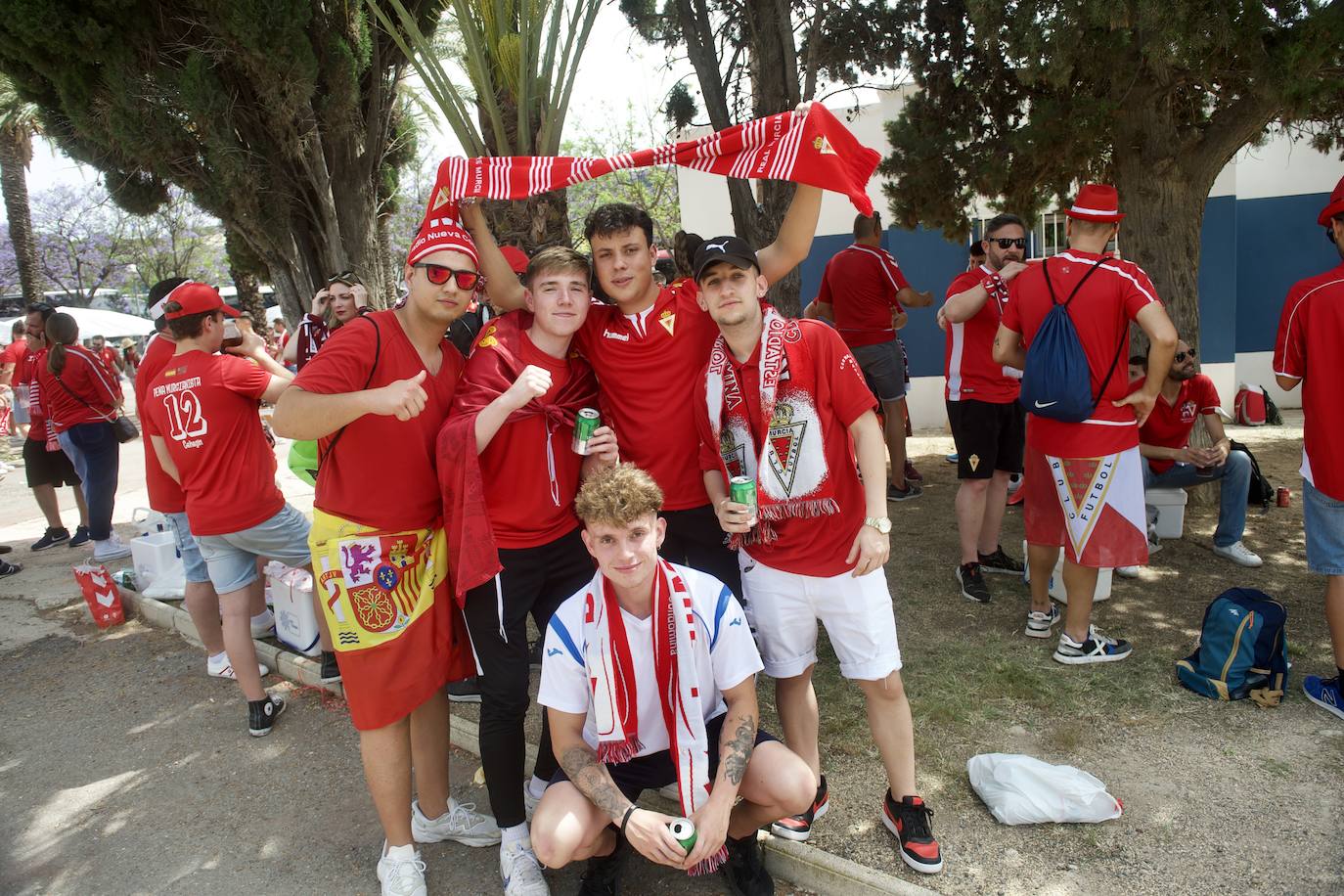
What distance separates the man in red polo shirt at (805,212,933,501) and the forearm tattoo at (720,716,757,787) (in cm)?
477

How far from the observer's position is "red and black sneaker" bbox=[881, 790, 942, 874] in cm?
273

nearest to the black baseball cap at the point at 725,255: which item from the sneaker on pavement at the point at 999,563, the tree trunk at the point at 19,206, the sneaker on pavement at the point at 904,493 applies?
the sneaker on pavement at the point at 999,563

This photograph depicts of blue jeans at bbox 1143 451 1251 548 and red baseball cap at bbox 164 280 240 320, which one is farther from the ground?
red baseball cap at bbox 164 280 240 320

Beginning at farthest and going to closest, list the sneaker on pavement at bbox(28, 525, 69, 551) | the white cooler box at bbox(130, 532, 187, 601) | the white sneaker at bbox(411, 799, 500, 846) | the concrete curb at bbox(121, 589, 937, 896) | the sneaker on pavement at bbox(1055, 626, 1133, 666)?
the sneaker on pavement at bbox(28, 525, 69, 551) → the white cooler box at bbox(130, 532, 187, 601) → the sneaker on pavement at bbox(1055, 626, 1133, 666) → the white sneaker at bbox(411, 799, 500, 846) → the concrete curb at bbox(121, 589, 937, 896)

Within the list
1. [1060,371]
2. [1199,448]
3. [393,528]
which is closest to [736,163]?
[1060,371]

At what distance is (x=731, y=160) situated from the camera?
131 inches

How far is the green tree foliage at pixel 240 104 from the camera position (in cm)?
671

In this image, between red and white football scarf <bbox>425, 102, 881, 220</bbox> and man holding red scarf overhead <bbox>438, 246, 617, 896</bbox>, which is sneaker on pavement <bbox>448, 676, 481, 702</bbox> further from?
red and white football scarf <bbox>425, 102, 881, 220</bbox>

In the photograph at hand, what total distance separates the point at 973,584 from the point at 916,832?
7.90ft

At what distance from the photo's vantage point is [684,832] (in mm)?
2377

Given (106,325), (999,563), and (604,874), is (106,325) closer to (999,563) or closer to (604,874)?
(999,563)

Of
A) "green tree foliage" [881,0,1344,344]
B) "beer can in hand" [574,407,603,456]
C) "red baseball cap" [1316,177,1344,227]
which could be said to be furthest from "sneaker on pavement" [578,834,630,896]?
"green tree foliage" [881,0,1344,344]

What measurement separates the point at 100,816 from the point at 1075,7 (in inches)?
236

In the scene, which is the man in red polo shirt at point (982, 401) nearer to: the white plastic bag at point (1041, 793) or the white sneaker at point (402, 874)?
the white plastic bag at point (1041, 793)
